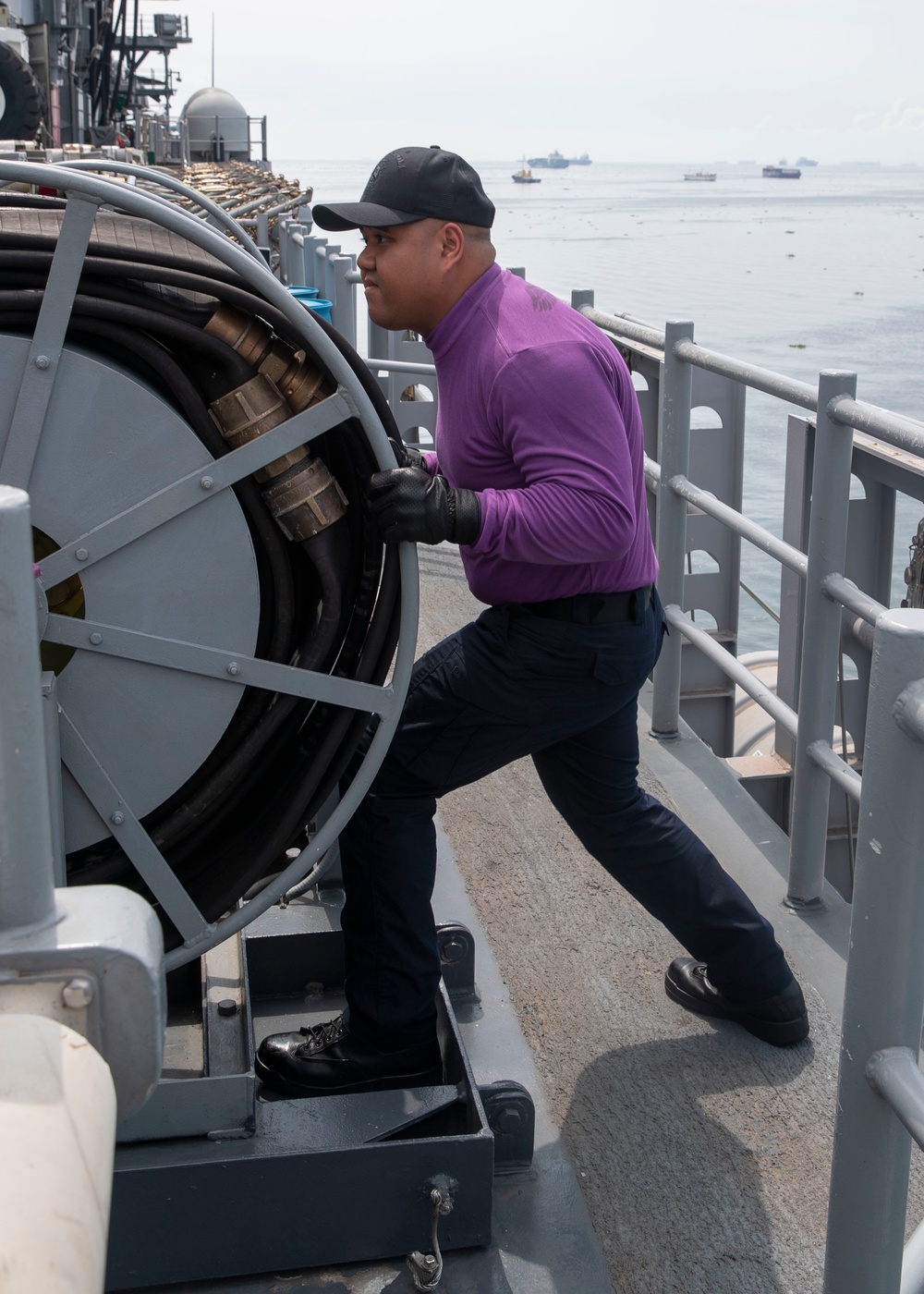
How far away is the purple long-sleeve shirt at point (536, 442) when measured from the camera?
2.43 meters

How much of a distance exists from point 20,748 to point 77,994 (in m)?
0.15

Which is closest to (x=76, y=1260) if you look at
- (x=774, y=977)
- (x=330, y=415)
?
(x=330, y=415)

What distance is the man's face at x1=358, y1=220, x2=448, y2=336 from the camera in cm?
258

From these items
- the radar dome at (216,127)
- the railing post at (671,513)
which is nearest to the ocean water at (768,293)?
the railing post at (671,513)

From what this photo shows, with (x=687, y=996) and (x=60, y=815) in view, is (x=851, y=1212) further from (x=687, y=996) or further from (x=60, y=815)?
(x=687, y=996)

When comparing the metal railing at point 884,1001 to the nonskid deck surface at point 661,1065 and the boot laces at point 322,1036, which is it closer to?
the nonskid deck surface at point 661,1065

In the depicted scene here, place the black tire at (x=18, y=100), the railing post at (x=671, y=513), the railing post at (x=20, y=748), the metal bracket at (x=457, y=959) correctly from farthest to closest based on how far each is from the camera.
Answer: the black tire at (x=18, y=100), the railing post at (x=671, y=513), the metal bracket at (x=457, y=959), the railing post at (x=20, y=748)

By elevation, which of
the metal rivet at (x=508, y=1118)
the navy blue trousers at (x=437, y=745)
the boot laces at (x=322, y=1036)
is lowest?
the metal rivet at (x=508, y=1118)

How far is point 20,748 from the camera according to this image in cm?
82

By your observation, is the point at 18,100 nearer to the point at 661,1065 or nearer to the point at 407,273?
the point at 407,273

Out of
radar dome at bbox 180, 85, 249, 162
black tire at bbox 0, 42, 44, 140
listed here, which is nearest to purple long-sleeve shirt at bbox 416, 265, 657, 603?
black tire at bbox 0, 42, 44, 140

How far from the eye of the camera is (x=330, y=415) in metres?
2.25

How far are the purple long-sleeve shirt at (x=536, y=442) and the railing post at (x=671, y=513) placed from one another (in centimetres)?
167

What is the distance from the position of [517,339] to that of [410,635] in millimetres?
592
